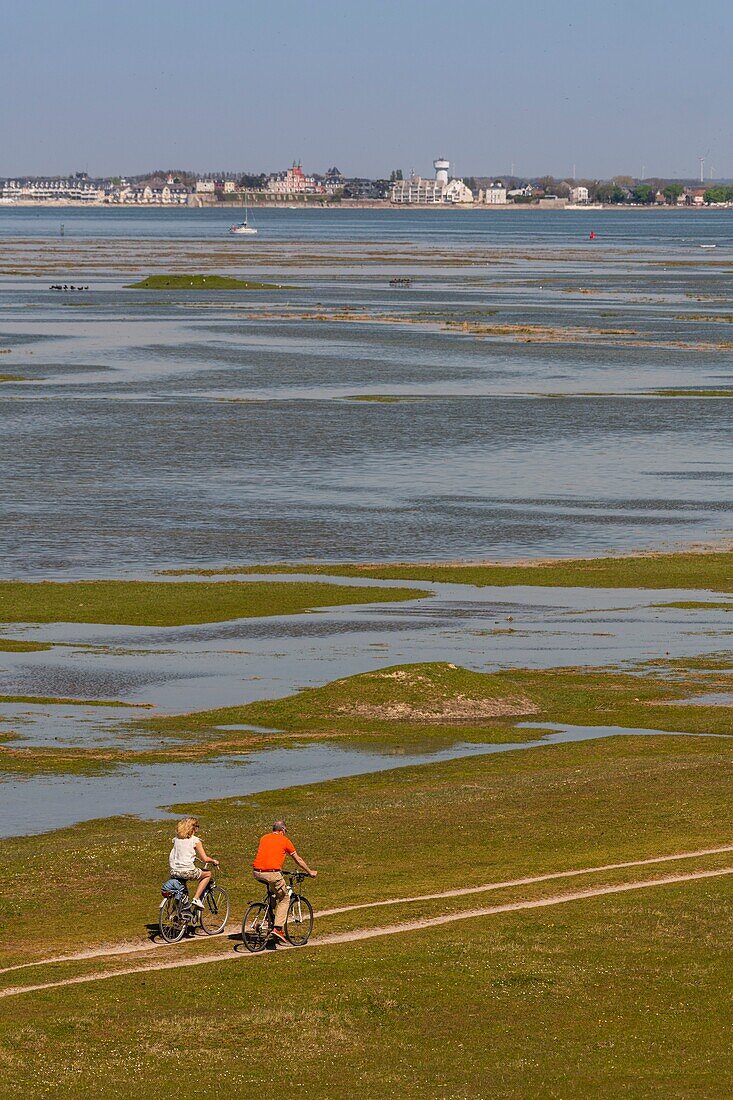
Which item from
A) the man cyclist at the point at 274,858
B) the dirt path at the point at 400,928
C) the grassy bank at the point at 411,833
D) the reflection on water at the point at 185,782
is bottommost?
the reflection on water at the point at 185,782

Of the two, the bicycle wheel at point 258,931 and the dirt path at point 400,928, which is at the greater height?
the bicycle wheel at point 258,931

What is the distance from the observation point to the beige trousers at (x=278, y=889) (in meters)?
25.4

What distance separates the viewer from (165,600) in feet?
189

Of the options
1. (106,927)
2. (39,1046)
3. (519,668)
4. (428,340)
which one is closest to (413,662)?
(519,668)

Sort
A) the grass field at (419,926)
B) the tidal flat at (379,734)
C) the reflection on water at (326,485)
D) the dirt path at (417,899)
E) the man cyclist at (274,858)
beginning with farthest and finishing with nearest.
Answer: the reflection on water at (326,485)
the dirt path at (417,899)
the man cyclist at (274,858)
the tidal flat at (379,734)
the grass field at (419,926)

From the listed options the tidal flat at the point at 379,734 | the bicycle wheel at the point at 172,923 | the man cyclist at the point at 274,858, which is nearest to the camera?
the tidal flat at the point at 379,734

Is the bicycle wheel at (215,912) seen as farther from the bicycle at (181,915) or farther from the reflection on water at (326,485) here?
the reflection on water at (326,485)

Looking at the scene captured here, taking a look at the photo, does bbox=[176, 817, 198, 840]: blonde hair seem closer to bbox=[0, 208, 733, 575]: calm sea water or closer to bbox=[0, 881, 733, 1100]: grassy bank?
bbox=[0, 881, 733, 1100]: grassy bank

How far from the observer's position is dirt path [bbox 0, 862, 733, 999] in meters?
Result: 24.8

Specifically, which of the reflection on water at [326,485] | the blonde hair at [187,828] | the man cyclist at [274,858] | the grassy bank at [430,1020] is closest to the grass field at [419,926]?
the grassy bank at [430,1020]

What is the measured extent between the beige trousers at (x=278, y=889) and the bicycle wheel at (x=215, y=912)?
1381 millimetres

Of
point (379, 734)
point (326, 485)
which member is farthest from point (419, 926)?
point (326, 485)

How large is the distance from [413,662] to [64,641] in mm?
10616

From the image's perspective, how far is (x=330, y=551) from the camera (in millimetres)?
66750
